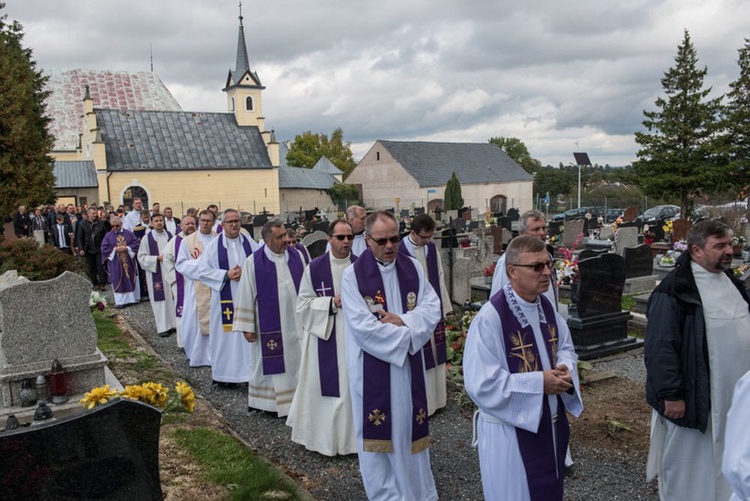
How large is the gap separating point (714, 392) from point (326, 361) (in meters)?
2.84

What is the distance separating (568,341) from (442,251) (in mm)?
8367

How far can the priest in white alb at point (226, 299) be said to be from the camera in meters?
7.83

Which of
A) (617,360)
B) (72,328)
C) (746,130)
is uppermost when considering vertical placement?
(746,130)

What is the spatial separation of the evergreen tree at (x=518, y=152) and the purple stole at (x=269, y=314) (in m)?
85.1

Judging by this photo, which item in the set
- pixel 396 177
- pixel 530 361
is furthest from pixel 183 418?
pixel 396 177

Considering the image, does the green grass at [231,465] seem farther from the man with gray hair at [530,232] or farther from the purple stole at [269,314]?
the man with gray hair at [530,232]

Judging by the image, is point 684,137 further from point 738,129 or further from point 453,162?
point 453,162

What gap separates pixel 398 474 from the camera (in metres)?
4.42

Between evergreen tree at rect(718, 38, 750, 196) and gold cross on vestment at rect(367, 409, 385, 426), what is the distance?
114 ft

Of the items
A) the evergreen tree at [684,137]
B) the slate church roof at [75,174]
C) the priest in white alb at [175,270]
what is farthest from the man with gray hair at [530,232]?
the slate church roof at [75,174]

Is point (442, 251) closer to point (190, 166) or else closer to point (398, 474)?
point (398, 474)

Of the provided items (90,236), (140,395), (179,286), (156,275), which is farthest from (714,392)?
(90,236)

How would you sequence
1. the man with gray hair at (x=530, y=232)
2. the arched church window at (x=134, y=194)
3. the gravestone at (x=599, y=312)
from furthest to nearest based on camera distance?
1. the arched church window at (x=134, y=194)
2. the gravestone at (x=599, y=312)
3. the man with gray hair at (x=530, y=232)

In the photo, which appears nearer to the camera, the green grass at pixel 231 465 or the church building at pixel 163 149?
the green grass at pixel 231 465
